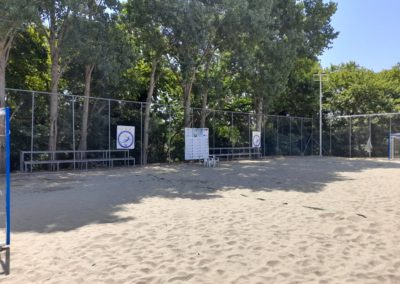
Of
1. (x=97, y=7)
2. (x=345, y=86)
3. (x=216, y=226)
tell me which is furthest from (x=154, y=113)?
(x=345, y=86)

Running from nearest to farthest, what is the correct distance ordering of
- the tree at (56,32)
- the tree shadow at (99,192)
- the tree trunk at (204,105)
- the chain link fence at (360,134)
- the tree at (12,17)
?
the tree shadow at (99,192) < the tree at (12,17) < the tree at (56,32) < the tree trunk at (204,105) < the chain link fence at (360,134)

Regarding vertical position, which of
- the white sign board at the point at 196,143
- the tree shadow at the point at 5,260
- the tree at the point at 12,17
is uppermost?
the tree at the point at 12,17

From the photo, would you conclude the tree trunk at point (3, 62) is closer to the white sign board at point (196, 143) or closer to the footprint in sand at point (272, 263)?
the white sign board at point (196, 143)

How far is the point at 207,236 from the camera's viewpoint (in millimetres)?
5852

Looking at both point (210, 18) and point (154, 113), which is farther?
point (154, 113)

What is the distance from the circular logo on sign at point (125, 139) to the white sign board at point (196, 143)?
3.03 metres

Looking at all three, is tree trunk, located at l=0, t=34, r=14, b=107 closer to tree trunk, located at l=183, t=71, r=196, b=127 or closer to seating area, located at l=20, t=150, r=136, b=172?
seating area, located at l=20, t=150, r=136, b=172

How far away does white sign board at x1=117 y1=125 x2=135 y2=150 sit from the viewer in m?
19.6

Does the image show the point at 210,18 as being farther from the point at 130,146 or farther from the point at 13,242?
the point at 13,242

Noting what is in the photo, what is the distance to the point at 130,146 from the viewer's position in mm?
20141

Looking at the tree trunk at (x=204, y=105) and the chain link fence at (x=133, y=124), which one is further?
the tree trunk at (x=204, y=105)

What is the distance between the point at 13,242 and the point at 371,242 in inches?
196

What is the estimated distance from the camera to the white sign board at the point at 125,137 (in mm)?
19575

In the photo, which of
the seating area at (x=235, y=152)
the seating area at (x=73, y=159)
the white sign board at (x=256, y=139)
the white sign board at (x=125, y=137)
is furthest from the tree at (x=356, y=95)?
the seating area at (x=73, y=159)
